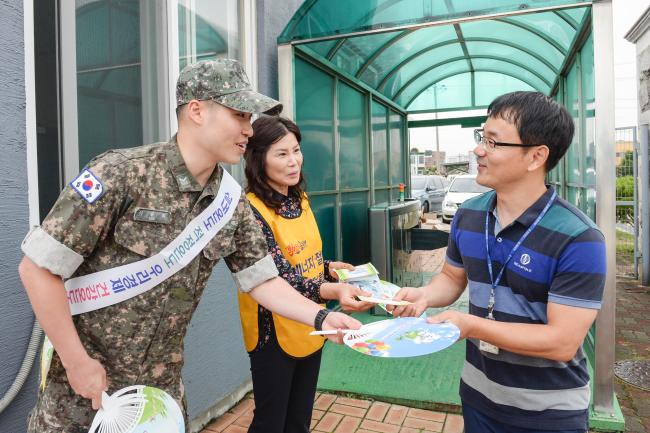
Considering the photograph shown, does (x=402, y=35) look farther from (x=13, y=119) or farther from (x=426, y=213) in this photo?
(x=426, y=213)

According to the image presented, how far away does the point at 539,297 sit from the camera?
5.28 feet

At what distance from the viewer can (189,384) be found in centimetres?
330

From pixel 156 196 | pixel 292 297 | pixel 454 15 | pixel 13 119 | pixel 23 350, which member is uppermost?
pixel 454 15

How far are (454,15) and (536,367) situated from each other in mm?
3005

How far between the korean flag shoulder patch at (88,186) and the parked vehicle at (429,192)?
66.3 feet

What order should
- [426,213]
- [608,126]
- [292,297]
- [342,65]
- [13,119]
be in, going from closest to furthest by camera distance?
[292,297] → [13,119] → [608,126] → [342,65] → [426,213]

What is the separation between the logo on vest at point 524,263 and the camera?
161 cm

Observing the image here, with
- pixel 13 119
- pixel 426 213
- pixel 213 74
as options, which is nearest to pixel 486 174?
pixel 213 74

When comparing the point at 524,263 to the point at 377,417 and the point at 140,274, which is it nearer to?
the point at 140,274

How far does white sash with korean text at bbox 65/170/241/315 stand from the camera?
1468mm

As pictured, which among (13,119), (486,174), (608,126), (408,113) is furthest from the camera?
(408,113)

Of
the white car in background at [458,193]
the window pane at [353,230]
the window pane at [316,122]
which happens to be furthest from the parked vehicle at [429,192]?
the window pane at [316,122]

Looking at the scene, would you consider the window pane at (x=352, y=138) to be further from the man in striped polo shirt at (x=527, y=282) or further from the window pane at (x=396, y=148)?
the man in striped polo shirt at (x=527, y=282)

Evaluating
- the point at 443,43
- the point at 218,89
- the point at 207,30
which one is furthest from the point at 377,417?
the point at 443,43
